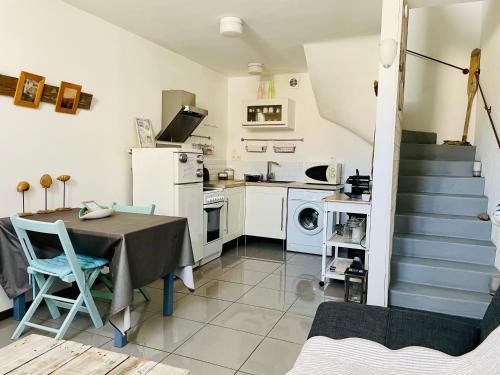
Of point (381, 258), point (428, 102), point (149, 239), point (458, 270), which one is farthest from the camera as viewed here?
point (428, 102)

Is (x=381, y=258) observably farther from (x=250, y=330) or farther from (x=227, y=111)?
(x=227, y=111)

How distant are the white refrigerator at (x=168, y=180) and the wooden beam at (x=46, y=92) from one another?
68cm

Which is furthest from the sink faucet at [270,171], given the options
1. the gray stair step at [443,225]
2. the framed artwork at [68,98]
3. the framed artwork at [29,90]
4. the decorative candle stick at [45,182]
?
the framed artwork at [29,90]

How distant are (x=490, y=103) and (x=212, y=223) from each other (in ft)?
10.5

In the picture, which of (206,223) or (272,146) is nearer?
(206,223)

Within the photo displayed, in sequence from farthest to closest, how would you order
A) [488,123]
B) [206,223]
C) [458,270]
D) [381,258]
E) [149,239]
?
[206,223] < [488,123] < [458,270] < [381,258] < [149,239]

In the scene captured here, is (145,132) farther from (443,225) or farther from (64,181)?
(443,225)

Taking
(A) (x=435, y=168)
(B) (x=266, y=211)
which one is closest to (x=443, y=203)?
(A) (x=435, y=168)

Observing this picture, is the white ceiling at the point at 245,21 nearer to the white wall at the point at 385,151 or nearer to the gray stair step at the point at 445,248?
the white wall at the point at 385,151

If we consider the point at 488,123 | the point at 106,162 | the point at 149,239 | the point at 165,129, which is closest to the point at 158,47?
the point at 165,129

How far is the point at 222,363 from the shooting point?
7.24 ft

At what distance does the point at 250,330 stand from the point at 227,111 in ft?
13.0

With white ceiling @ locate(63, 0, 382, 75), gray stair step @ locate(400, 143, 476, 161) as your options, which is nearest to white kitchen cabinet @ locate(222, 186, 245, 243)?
white ceiling @ locate(63, 0, 382, 75)

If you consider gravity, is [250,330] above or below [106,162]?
below
